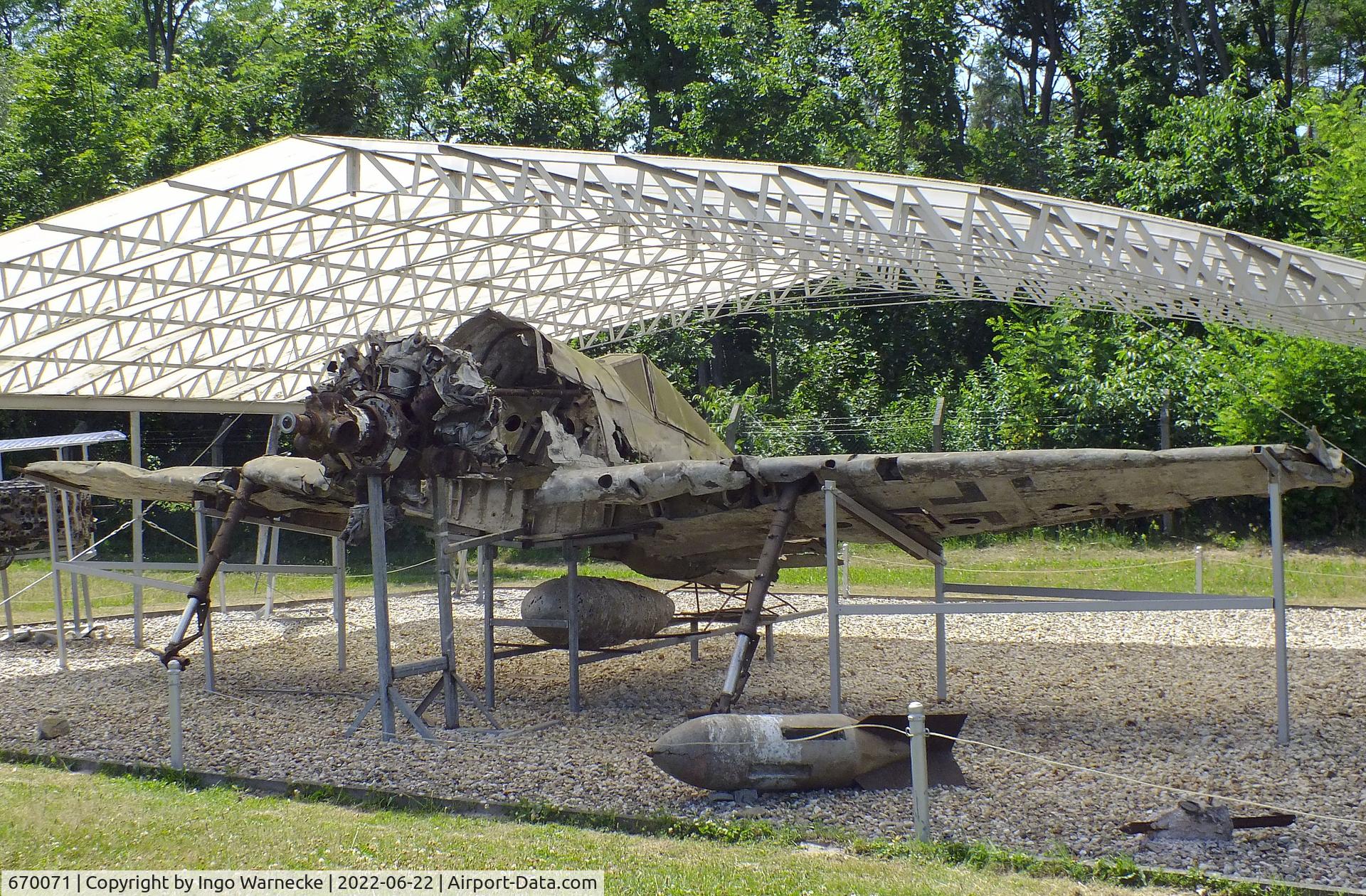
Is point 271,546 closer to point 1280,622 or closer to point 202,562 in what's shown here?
point 202,562

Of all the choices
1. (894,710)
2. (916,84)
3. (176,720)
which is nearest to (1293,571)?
(894,710)

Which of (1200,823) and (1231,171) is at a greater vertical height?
(1231,171)

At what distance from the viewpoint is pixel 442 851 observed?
6012 millimetres

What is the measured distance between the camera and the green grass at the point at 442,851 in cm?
555

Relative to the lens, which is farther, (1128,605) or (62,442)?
(62,442)

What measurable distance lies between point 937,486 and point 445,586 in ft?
14.2

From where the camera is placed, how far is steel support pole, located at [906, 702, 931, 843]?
607cm

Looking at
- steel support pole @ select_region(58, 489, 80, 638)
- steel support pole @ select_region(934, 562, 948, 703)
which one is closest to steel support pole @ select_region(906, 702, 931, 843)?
steel support pole @ select_region(934, 562, 948, 703)

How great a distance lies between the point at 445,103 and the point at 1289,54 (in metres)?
26.9

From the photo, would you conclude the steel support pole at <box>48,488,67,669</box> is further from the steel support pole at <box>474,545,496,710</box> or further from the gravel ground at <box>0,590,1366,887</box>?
the steel support pole at <box>474,545,496,710</box>

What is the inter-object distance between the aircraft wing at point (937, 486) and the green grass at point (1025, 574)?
28.0ft

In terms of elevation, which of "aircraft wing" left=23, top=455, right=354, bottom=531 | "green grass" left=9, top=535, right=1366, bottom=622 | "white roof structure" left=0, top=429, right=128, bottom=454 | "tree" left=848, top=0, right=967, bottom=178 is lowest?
"green grass" left=9, top=535, right=1366, bottom=622

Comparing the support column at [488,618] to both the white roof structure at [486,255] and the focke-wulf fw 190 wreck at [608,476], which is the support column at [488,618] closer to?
the focke-wulf fw 190 wreck at [608,476]
